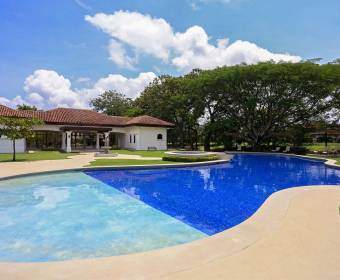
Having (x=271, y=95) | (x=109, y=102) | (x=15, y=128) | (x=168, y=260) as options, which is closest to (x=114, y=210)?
(x=168, y=260)

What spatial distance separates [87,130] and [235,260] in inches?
1296

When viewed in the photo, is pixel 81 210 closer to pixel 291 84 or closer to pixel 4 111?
pixel 4 111

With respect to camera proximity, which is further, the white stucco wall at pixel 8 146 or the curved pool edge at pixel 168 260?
the white stucco wall at pixel 8 146

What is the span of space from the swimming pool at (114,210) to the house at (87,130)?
2024 cm

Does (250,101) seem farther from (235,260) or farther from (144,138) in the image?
(235,260)

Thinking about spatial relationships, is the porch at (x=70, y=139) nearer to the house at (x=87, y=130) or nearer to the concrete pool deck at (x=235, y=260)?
the house at (x=87, y=130)

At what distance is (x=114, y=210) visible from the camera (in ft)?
29.7

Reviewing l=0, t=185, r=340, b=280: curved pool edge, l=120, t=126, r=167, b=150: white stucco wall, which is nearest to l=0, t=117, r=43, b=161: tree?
l=120, t=126, r=167, b=150: white stucco wall

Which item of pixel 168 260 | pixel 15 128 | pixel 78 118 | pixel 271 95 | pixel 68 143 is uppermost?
pixel 271 95

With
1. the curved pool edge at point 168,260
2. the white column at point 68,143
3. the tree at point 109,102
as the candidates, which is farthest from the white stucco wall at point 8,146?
the tree at point 109,102

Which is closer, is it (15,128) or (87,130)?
(15,128)

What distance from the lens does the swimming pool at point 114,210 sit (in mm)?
6184

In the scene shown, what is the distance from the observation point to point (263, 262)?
13.4 ft

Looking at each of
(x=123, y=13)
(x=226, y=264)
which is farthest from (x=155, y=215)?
(x=123, y=13)
